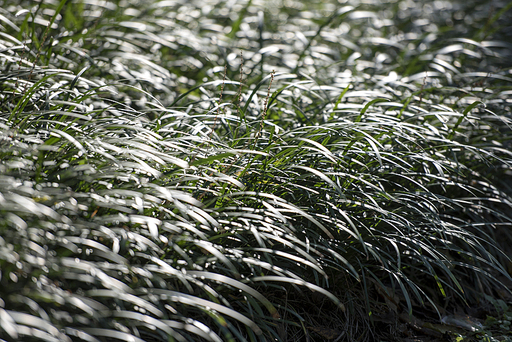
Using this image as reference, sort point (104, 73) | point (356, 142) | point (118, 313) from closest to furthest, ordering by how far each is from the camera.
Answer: point (118, 313) → point (356, 142) → point (104, 73)

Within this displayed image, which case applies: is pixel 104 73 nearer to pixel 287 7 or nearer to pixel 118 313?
pixel 118 313

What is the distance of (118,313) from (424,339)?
4.55ft

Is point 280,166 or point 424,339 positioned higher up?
point 280,166

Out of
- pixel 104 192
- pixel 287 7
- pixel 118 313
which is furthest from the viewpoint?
pixel 287 7

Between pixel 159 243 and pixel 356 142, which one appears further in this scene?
pixel 356 142

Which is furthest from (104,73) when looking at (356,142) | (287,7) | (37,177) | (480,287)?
(287,7)

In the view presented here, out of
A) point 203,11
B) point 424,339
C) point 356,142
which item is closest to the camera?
point 424,339

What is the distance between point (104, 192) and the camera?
1.60 meters

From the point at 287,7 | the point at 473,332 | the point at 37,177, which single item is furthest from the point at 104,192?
the point at 287,7

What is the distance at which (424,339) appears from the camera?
6.59 ft

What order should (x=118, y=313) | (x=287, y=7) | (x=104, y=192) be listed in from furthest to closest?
(x=287, y=7), (x=104, y=192), (x=118, y=313)

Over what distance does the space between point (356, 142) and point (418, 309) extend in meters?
0.88

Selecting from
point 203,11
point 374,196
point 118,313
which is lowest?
point 118,313

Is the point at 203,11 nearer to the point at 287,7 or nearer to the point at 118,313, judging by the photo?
the point at 287,7
